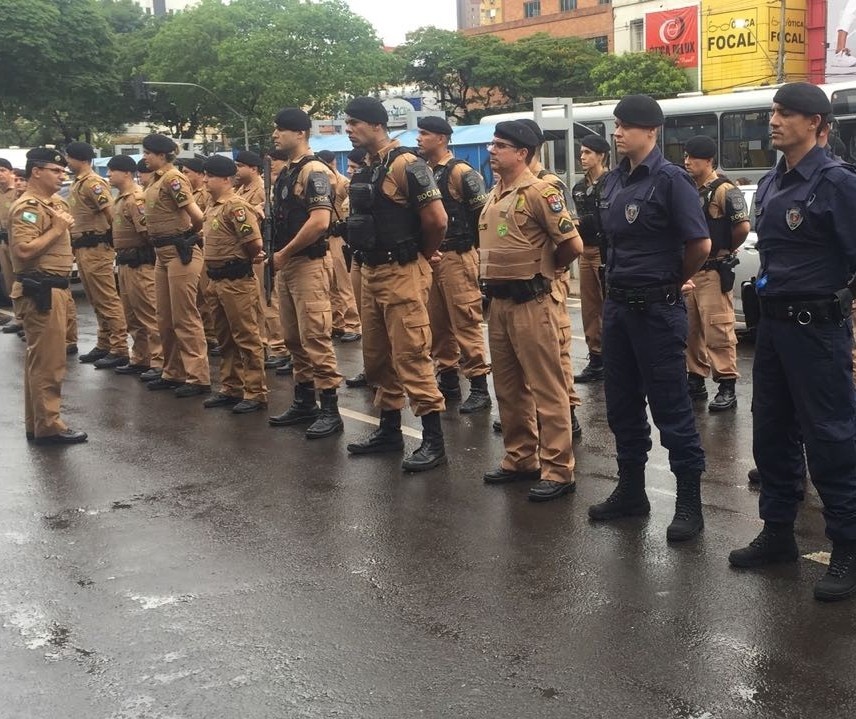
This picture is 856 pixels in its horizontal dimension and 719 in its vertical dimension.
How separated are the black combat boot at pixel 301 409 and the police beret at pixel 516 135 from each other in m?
2.92

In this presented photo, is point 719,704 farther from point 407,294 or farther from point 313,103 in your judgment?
point 313,103

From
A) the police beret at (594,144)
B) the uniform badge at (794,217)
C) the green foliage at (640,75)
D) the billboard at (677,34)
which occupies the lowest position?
the uniform badge at (794,217)

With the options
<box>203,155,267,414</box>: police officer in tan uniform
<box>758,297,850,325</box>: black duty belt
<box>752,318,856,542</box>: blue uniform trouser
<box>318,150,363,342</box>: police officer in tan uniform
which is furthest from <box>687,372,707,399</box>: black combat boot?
<box>318,150,363,342</box>: police officer in tan uniform

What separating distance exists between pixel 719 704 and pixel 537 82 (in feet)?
164

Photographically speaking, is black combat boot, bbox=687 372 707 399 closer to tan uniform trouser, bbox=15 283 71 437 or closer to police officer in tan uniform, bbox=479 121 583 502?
police officer in tan uniform, bbox=479 121 583 502

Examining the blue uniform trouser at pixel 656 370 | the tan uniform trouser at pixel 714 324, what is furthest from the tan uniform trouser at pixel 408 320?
the tan uniform trouser at pixel 714 324

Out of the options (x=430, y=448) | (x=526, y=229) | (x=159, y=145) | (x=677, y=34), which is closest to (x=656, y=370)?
(x=526, y=229)

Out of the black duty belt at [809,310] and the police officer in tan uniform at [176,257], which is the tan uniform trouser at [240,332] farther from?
the black duty belt at [809,310]

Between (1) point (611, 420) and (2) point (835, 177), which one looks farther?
(1) point (611, 420)

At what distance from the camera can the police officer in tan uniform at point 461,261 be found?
26.5 feet

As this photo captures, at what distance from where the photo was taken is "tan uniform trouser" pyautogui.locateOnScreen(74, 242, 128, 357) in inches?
428

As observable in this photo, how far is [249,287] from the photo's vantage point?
826 centimetres

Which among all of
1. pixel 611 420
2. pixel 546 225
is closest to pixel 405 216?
pixel 546 225

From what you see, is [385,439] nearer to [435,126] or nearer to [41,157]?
[435,126]
